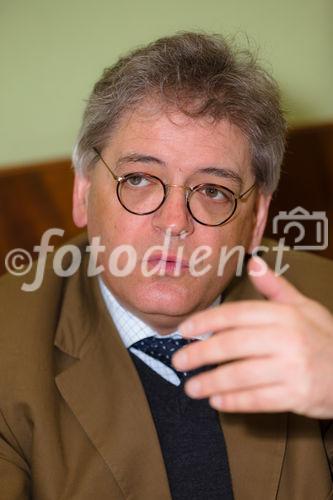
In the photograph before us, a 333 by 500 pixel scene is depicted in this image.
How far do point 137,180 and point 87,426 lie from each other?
22.2 inches

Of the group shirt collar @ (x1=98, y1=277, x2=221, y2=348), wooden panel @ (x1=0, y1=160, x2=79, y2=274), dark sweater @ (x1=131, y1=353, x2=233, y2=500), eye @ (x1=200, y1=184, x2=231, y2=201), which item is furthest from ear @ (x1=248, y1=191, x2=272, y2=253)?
wooden panel @ (x1=0, y1=160, x2=79, y2=274)

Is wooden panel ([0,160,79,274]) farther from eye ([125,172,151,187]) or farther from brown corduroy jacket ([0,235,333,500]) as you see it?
eye ([125,172,151,187])

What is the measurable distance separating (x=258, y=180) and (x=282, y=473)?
2.32 ft

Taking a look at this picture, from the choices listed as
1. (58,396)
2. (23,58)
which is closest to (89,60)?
(23,58)

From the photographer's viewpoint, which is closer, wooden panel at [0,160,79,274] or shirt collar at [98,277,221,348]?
shirt collar at [98,277,221,348]

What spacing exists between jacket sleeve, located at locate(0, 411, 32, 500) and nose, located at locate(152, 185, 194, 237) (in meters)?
0.55

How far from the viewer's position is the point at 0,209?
2.19 metres

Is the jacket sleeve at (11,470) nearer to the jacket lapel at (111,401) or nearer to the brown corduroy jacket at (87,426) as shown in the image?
the brown corduroy jacket at (87,426)

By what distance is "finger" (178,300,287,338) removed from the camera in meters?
1.05

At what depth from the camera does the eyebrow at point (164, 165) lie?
1.54 metres

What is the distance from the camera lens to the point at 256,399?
105 centimetres

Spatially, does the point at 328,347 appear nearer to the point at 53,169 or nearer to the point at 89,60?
the point at 53,169

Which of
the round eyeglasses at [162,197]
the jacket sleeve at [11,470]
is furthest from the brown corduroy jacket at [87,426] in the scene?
the round eyeglasses at [162,197]

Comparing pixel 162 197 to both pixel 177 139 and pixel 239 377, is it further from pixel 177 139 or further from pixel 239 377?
pixel 239 377
